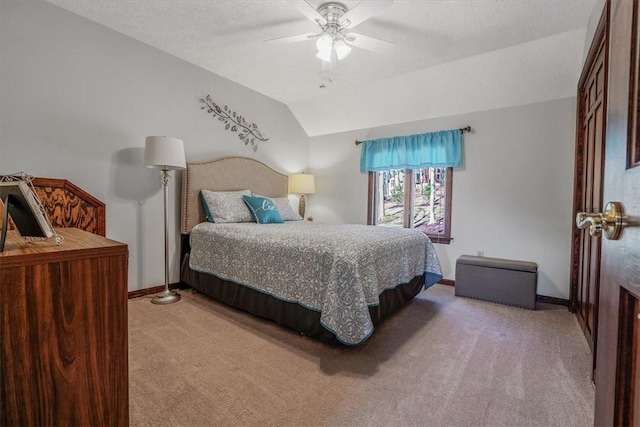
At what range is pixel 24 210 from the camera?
973mm

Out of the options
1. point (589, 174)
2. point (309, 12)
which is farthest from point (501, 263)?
point (309, 12)

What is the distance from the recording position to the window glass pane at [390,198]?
4320mm

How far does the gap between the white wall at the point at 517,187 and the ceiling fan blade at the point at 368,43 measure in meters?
1.38

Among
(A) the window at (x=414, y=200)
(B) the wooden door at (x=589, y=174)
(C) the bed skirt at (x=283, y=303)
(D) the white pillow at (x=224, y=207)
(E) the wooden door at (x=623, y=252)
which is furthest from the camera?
(A) the window at (x=414, y=200)

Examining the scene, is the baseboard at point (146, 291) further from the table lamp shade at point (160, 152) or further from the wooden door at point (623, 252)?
the wooden door at point (623, 252)

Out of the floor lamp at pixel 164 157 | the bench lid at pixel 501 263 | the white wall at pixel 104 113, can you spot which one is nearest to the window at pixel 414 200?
the bench lid at pixel 501 263

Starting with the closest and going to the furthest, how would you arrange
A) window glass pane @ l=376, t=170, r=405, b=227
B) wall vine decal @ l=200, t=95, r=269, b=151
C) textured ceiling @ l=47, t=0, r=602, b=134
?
textured ceiling @ l=47, t=0, r=602, b=134 < wall vine decal @ l=200, t=95, r=269, b=151 < window glass pane @ l=376, t=170, r=405, b=227

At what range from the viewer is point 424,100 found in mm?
3781

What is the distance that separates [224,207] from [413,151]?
8.46 ft

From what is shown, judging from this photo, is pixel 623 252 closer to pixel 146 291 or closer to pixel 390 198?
pixel 146 291

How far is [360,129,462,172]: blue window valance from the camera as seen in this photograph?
3.71m

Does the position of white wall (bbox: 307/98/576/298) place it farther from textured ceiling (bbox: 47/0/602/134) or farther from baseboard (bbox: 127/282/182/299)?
baseboard (bbox: 127/282/182/299)

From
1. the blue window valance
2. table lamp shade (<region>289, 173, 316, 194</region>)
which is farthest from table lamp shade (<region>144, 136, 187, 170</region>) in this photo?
the blue window valance

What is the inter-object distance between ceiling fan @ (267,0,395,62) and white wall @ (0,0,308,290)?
1636 millimetres
